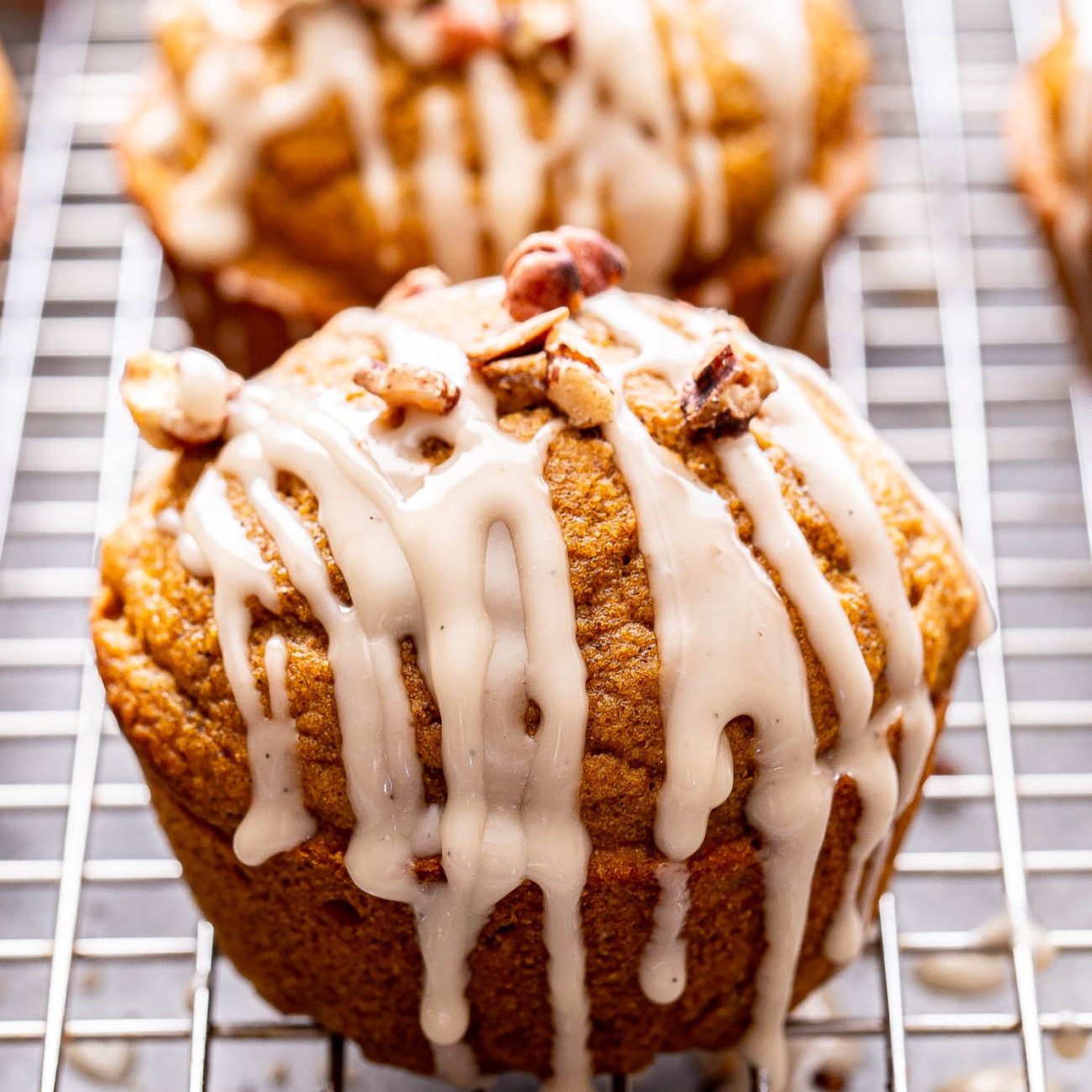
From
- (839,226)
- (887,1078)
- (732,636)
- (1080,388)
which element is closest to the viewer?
(732,636)

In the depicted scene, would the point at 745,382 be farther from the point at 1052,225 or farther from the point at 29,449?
the point at 29,449

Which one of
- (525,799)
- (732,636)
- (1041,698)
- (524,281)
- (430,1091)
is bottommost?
(430,1091)

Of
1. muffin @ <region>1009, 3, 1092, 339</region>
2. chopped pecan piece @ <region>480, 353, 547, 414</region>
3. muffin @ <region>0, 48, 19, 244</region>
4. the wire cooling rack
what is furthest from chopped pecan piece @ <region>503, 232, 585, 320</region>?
muffin @ <region>0, 48, 19, 244</region>

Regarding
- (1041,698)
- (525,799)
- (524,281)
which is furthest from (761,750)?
(1041,698)

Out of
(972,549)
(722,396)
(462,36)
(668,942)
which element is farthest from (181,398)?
(972,549)

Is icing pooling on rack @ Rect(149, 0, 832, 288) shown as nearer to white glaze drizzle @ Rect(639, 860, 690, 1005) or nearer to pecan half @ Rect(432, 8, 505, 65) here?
pecan half @ Rect(432, 8, 505, 65)

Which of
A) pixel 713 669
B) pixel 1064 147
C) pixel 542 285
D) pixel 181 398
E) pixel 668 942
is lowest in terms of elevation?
pixel 668 942

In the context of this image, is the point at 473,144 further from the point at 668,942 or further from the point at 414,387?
the point at 668,942
